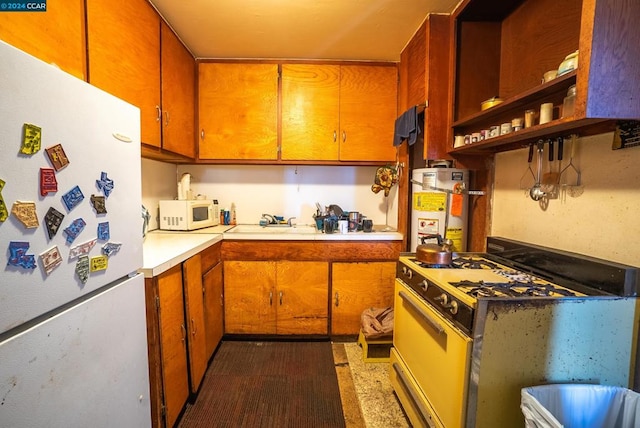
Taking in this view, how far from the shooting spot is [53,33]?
39.4 inches

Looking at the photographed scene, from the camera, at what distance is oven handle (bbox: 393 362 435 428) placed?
1.16m

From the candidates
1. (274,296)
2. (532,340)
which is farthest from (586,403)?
(274,296)

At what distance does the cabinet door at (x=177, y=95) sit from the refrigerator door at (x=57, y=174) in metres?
1.00

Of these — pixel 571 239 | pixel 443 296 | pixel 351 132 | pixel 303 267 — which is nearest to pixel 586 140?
pixel 571 239

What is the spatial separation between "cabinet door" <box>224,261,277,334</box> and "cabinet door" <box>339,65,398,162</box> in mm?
1133

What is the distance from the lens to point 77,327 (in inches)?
29.5

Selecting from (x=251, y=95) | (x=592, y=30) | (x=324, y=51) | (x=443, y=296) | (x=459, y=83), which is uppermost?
(x=324, y=51)

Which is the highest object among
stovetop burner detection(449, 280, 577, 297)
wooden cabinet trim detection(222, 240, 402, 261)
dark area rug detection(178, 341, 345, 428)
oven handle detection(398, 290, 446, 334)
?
stovetop burner detection(449, 280, 577, 297)

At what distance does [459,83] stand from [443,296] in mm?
1244

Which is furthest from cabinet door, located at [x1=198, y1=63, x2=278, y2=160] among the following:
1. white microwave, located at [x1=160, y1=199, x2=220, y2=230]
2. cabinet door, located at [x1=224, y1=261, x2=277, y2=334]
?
cabinet door, located at [x1=224, y1=261, x2=277, y2=334]

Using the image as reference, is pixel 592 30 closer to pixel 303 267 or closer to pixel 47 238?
pixel 47 238

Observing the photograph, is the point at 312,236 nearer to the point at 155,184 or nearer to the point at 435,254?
the point at 435,254

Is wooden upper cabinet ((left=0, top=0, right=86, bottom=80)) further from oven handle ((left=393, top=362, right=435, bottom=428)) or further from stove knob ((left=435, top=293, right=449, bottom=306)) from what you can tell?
oven handle ((left=393, top=362, right=435, bottom=428))

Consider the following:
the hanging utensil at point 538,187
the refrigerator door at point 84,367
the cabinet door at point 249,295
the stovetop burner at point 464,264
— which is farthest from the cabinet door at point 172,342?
the hanging utensil at point 538,187
